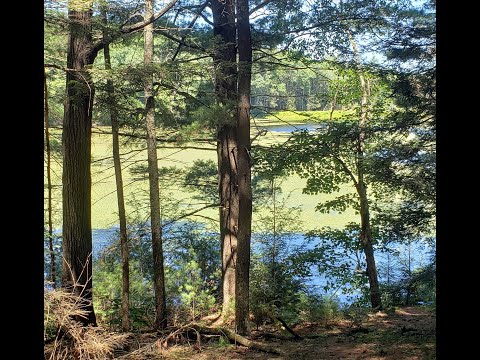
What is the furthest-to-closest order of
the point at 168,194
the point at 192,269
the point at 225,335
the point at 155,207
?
the point at 168,194 < the point at 192,269 < the point at 155,207 < the point at 225,335

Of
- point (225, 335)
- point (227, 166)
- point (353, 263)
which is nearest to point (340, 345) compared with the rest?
point (225, 335)

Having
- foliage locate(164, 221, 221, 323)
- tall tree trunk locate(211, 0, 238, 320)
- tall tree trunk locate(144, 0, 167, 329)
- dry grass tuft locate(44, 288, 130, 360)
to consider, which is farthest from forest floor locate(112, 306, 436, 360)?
tall tree trunk locate(211, 0, 238, 320)

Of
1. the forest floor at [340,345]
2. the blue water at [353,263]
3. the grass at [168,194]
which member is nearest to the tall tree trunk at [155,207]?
the forest floor at [340,345]

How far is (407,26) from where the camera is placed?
514 centimetres

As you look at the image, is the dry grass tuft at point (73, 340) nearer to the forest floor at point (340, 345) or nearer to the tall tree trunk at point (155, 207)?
the forest floor at point (340, 345)

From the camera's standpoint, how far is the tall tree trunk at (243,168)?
6156mm

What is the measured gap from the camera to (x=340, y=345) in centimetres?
494

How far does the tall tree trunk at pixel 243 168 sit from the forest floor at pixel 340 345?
1.69 ft

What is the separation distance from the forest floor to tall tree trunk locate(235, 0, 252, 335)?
0.51 meters

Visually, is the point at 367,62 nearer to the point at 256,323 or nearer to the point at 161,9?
the point at 161,9

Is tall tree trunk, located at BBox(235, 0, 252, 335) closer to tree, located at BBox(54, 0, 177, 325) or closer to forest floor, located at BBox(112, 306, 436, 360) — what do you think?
forest floor, located at BBox(112, 306, 436, 360)

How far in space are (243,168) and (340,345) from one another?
255cm

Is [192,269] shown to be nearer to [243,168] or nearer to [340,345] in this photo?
[243,168]
